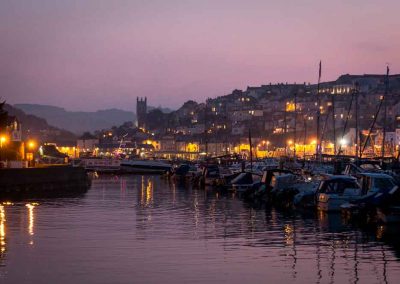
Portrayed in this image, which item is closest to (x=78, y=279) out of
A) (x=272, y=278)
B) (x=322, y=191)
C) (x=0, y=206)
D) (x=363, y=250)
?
(x=272, y=278)

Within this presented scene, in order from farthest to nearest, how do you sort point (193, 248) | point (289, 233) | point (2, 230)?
1. point (2, 230)
2. point (289, 233)
3. point (193, 248)

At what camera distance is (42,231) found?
34.6 meters

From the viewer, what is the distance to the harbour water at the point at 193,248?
23.4m

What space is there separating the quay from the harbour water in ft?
67.0

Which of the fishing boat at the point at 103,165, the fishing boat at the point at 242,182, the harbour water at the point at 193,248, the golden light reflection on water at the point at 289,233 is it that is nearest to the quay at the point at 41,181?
the fishing boat at the point at 242,182

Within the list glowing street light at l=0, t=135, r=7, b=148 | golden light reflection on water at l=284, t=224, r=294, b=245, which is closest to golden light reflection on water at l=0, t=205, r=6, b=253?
golden light reflection on water at l=284, t=224, r=294, b=245

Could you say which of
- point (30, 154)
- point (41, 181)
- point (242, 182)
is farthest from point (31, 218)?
point (30, 154)

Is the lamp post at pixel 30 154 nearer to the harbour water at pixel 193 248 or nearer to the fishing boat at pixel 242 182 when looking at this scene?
the fishing boat at pixel 242 182

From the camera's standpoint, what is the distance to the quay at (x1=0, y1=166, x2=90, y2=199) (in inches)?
2579

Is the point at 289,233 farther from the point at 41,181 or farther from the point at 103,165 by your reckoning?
the point at 103,165

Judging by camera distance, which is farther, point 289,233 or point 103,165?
point 103,165

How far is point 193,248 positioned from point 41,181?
46.0 metres

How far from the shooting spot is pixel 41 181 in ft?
240

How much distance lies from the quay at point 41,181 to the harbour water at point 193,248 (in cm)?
2042
